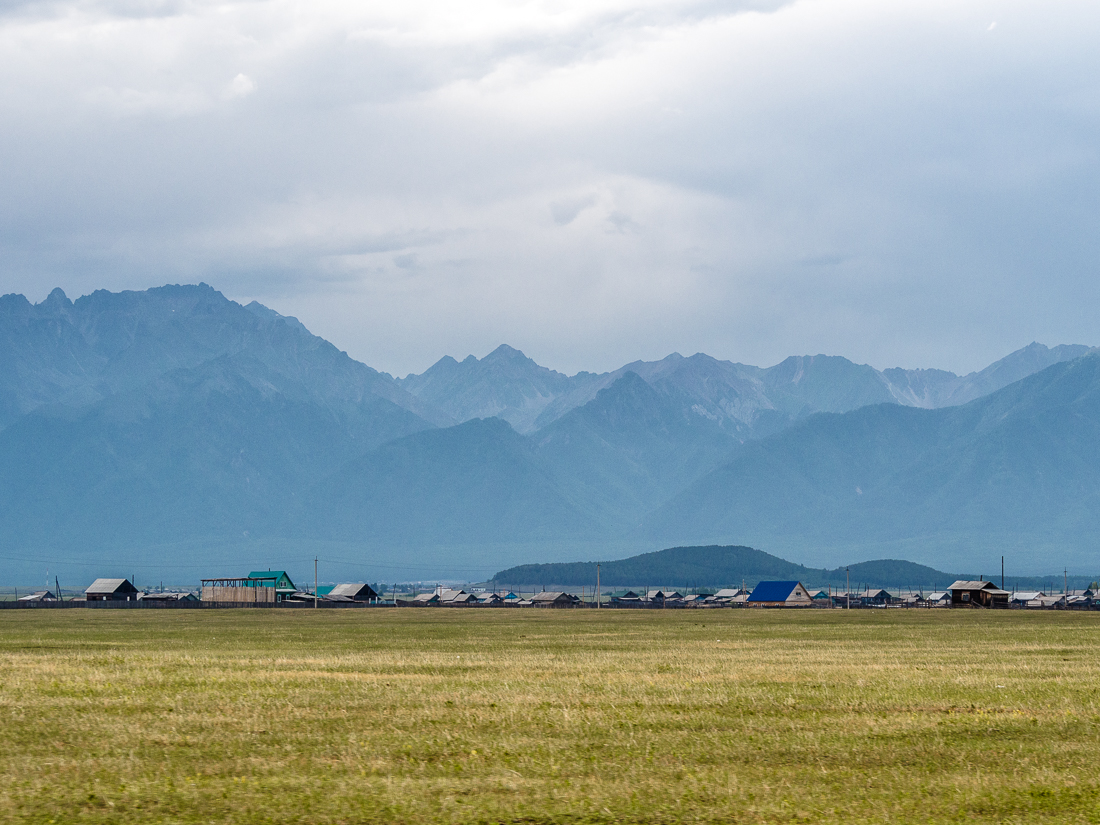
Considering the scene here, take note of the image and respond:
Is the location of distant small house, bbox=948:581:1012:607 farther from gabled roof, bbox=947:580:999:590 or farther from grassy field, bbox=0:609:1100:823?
grassy field, bbox=0:609:1100:823

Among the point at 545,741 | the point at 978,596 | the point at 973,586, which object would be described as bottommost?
the point at 978,596

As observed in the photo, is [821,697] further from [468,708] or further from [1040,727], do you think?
[468,708]

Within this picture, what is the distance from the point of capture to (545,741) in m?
26.2

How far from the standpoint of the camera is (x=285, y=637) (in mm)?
75125

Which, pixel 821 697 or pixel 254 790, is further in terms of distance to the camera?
pixel 821 697

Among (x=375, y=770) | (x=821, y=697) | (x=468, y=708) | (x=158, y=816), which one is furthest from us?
(x=821, y=697)

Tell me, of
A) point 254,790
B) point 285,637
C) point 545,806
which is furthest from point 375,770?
point 285,637

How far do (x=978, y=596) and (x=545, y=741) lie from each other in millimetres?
166564

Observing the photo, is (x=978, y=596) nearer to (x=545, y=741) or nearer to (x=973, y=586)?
(x=973, y=586)

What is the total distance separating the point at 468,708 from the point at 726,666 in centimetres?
1658

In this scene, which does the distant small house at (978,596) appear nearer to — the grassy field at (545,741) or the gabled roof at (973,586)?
the gabled roof at (973,586)

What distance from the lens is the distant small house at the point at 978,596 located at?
7067 inches

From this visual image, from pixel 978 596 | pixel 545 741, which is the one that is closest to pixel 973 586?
pixel 978 596

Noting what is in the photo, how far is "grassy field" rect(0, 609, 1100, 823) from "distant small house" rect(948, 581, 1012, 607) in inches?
5523
